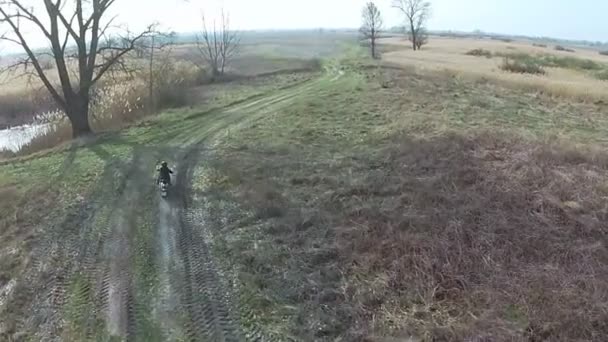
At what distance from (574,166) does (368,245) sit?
669 centimetres

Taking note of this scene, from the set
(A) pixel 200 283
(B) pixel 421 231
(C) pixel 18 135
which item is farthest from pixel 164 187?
(C) pixel 18 135

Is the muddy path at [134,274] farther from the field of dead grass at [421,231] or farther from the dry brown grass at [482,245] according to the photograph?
→ the dry brown grass at [482,245]

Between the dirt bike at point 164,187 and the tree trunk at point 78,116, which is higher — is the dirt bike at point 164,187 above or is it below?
below

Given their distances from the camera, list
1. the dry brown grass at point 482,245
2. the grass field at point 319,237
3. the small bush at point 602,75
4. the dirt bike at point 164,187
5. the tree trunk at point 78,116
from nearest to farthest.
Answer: the dry brown grass at point 482,245, the grass field at point 319,237, the dirt bike at point 164,187, the tree trunk at point 78,116, the small bush at point 602,75

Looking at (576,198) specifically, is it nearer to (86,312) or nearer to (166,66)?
(86,312)

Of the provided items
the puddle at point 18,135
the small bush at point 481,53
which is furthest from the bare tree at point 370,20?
the puddle at point 18,135

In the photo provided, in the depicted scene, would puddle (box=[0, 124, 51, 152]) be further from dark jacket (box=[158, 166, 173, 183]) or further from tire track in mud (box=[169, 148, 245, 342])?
tire track in mud (box=[169, 148, 245, 342])

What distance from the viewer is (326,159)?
1366 centimetres

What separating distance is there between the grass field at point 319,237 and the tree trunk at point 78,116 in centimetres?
325

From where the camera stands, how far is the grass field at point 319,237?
655cm

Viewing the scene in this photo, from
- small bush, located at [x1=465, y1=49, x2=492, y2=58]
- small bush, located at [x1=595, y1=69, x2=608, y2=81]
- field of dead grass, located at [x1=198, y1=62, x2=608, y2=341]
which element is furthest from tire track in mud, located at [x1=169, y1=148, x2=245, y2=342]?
small bush, located at [x1=465, y1=49, x2=492, y2=58]

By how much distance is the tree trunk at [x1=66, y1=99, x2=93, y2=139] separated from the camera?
19906mm

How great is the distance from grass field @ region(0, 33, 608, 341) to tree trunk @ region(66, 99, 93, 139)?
3.25 m

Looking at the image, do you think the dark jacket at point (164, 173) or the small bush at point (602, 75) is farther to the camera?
the small bush at point (602, 75)
